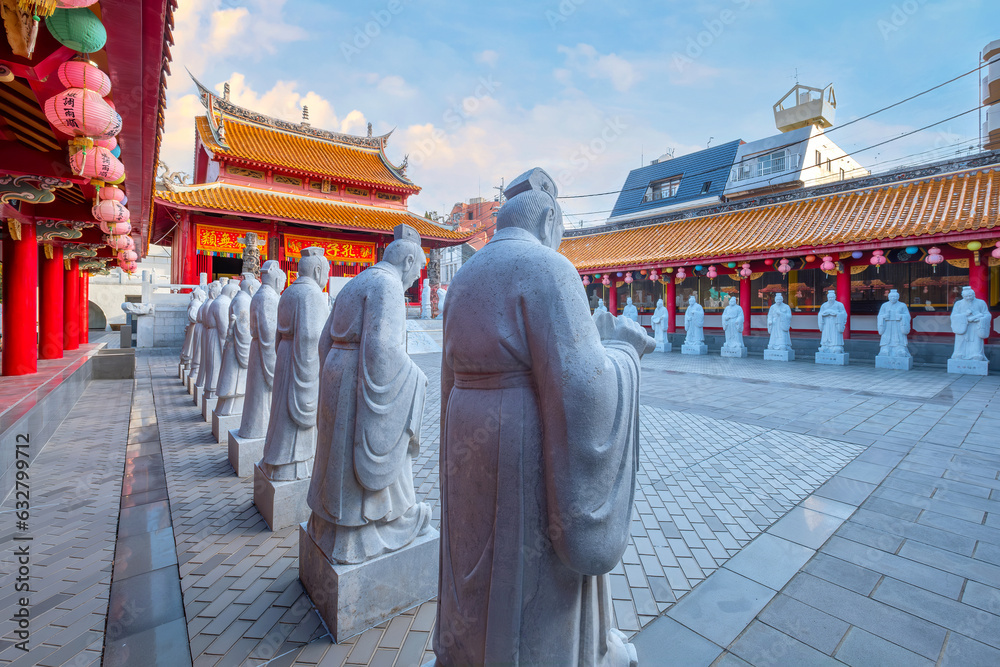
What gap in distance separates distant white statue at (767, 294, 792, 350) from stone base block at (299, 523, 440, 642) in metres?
13.8

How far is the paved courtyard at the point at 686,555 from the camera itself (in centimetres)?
222

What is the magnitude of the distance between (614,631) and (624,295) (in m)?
21.7

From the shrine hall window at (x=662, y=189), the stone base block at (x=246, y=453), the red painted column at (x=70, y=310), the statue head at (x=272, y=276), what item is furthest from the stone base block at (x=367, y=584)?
the shrine hall window at (x=662, y=189)

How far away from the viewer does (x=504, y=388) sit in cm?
136

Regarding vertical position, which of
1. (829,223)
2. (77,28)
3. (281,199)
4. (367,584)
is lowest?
(367,584)

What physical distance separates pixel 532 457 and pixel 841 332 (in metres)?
14.6

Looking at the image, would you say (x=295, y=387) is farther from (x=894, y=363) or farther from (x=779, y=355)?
(x=779, y=355)

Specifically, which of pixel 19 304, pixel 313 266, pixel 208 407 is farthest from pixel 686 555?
pixel 19 304

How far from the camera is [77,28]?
275cm

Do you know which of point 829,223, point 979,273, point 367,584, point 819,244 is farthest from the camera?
point 829,223

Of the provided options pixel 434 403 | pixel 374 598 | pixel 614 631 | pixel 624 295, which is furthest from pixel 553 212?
pixel 624 295

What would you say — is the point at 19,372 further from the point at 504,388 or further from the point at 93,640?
the point at 504,388

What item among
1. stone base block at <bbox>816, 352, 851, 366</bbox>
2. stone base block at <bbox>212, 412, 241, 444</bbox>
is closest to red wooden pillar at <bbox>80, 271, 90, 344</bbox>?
stone base block at <bbox>212, 412, 241, 444</bbox>

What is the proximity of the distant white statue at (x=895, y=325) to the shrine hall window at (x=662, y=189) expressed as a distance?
17.3 meters
